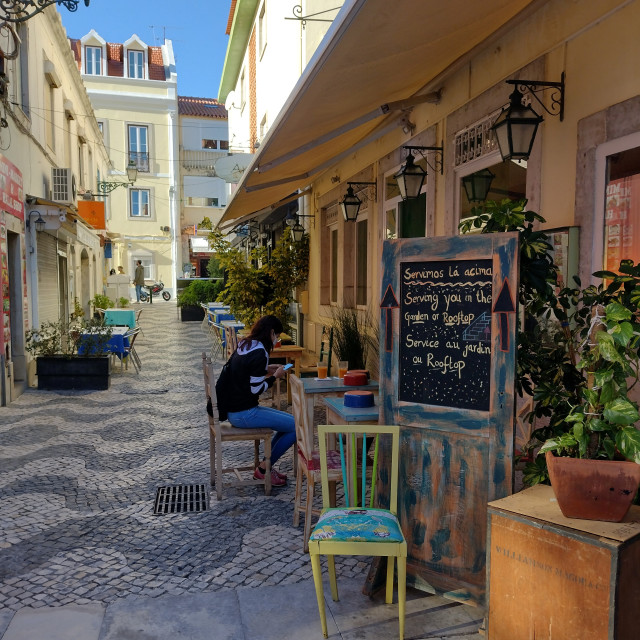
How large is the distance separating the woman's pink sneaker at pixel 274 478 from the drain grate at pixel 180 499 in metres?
0.41

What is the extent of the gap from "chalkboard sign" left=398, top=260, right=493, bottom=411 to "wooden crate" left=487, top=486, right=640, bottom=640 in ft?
1.84

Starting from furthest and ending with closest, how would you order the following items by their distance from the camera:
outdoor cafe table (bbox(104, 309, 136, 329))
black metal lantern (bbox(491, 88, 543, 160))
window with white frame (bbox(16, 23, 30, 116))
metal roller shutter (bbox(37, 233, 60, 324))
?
outdoor cafe table (bbox(104, 309, 136, 329)) < metal roller shutter (bbox(37, 233, 60, 324)) < window with white frame (bbox(16, 23, 30, 116)) < black metal lantern (bbox(491, 88, 543, 160))

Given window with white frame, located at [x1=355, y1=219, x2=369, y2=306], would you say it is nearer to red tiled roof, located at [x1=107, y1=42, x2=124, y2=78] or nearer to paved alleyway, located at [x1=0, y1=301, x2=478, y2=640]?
paved alleyway, located at [x1=0, y1=301, x2=478, y2=640]

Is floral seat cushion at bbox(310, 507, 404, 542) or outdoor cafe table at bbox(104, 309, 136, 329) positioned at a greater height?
outdoor cafe table at bbox(104, 309, 136, 329)

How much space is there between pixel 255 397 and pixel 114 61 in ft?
102

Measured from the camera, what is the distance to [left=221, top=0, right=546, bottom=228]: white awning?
11.3 feet

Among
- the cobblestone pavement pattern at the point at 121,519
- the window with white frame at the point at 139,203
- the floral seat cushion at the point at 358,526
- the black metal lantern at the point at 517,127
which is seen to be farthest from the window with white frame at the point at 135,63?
the floral seat cushion at the point at 358,526

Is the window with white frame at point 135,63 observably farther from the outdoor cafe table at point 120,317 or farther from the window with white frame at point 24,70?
the window with white frame at point 24,70

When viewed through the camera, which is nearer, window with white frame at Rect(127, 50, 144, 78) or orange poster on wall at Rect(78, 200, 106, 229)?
orange poster on wall at Rect(78, 200, 106, 229)

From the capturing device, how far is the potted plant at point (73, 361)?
337 inches

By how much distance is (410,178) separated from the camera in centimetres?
541

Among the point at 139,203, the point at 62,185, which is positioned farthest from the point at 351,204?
the point at 139,203

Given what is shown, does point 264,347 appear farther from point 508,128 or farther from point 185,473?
point 508,128

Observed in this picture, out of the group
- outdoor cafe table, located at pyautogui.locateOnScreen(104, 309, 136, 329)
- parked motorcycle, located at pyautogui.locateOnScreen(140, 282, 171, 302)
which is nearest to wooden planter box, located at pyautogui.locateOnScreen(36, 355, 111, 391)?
outdoor cafe table, located at pyautogui.locateOnScreen(104, 309, 136, 329)
